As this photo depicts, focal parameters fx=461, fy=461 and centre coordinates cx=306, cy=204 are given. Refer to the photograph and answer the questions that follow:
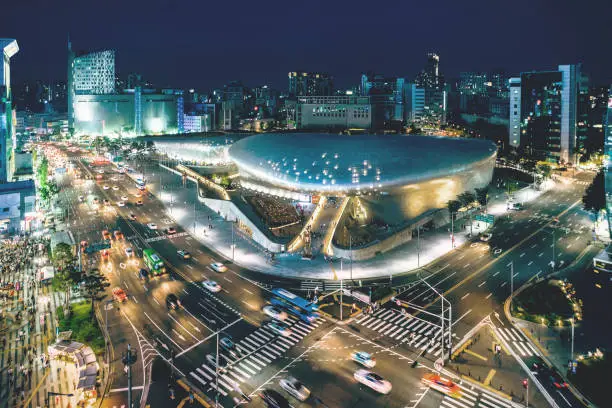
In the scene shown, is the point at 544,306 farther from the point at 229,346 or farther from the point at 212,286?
the point at 212,286

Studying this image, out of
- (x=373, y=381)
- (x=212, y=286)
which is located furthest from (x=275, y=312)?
(x=373, y=381)

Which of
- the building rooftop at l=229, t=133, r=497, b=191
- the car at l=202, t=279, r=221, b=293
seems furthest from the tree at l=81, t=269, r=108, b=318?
the building rooftop at l=229, t=133, r=497, b=191

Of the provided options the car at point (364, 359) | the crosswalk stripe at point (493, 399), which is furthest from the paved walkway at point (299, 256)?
the crosswalk stripe at point (493, 399)

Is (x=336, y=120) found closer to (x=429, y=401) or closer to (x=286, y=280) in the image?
(x=286, y=280)

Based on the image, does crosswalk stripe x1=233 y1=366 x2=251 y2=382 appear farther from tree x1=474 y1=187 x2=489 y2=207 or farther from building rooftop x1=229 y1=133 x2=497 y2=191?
tree x1=474 y1=187 x2=489 y2=207

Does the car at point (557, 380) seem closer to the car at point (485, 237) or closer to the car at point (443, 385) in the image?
the car at point (443, 385)

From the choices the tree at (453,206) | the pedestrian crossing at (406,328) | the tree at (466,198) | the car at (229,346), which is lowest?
the car at (229,346)
